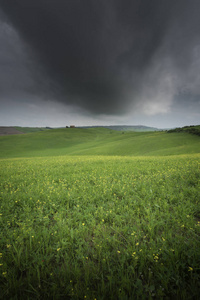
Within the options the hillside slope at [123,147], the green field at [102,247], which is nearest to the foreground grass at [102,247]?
the green field at [102,247]

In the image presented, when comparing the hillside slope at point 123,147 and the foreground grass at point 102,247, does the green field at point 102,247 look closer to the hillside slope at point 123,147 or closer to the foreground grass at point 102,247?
the foreground grass at point 102,247

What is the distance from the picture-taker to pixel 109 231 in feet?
11.9

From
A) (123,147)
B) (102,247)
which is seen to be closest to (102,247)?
(102,247)

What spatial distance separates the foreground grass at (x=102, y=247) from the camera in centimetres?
230

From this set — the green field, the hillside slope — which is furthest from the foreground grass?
the hillside slope

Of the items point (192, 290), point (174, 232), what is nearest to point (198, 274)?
point (192, 290)

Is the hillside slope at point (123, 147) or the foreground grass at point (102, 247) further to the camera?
the hillside slope at point (123, 147)

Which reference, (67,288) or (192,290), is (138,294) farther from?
(67,288)

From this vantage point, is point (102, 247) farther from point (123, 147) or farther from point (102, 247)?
point (123, 147)

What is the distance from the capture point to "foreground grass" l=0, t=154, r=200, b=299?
230 centimetres

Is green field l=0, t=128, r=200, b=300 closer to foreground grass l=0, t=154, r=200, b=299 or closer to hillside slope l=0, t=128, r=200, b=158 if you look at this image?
foreground grass l=0, t=154, r=200, b=299

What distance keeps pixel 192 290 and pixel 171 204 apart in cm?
299

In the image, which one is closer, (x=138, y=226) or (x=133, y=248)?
(x=133, y=248)

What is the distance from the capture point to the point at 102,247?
124 inches
